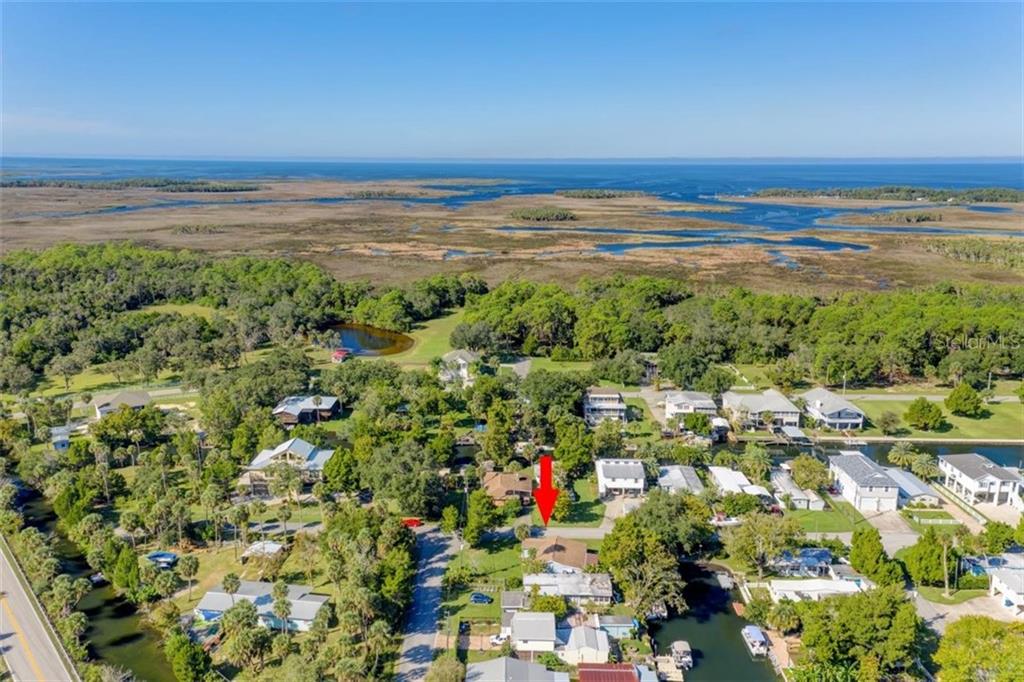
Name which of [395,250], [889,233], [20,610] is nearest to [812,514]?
[20,610]

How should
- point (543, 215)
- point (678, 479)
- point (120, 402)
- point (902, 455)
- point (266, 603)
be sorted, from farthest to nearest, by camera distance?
point (543, 215) < point (120, 402) < point (902, 455) < point (678, 479) < point (266, 603)

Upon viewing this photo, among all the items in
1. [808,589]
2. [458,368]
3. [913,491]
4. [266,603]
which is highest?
[458,368]

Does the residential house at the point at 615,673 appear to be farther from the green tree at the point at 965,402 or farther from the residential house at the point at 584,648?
the green tree at the point at 965,402

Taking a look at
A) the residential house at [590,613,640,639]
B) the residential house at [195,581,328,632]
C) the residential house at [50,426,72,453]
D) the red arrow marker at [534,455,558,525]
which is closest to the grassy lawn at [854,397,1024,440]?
the red arrow marker at [534,455,558,525]

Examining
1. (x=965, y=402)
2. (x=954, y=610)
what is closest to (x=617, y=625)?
(x=954, y=610)

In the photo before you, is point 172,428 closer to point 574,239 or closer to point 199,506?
point 199,506

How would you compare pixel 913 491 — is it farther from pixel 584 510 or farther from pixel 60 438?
pixel 60 438
